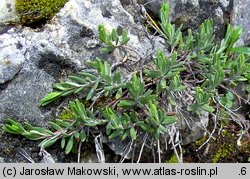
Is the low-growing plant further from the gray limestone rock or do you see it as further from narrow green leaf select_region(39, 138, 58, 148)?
the gray limestone rock

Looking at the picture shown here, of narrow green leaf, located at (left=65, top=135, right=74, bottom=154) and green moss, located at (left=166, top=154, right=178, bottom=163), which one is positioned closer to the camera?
narrow green leaf, located at (left=65, top=135, right=74, bottom=154)

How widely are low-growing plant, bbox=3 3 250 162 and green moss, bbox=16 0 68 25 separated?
14.4 inches

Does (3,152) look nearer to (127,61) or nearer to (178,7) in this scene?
(127,61)

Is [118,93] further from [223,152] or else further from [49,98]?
[223,152]

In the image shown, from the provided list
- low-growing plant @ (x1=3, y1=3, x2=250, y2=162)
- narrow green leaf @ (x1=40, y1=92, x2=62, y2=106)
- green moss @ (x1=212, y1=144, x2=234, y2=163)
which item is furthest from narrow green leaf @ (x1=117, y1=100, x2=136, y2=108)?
green moss @ (x1=212, y1=144, x2=234, y2=163)

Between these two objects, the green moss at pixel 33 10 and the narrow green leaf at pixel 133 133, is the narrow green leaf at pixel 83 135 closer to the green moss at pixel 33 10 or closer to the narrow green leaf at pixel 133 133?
the narrow green leaf at pixel 133 133

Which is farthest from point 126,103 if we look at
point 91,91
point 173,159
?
point 173,159

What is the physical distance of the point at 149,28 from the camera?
3133mm

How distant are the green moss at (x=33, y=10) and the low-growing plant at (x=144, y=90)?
Answer: 1.20ft

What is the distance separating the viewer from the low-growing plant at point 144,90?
2.60 metres

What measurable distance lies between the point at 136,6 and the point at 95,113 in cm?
85

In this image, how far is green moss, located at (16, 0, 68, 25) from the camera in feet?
9.33

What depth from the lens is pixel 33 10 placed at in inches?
112
